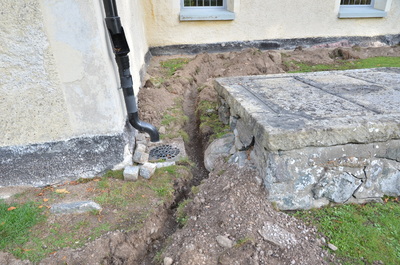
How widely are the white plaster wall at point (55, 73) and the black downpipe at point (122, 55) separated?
2.7 inches

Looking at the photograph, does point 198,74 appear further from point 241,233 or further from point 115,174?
point 241,233

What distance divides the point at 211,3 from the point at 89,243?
7.45 meters

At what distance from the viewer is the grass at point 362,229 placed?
180 centimetres

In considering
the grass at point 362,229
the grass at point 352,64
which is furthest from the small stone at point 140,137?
the grass at point 352,64

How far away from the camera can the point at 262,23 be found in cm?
761

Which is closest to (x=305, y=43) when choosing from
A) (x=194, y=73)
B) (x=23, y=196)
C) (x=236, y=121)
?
(x=194, y=73)

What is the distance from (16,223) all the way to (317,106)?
2790 millimetres

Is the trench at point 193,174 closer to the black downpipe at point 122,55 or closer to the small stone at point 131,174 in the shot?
the small stone at point 131,174

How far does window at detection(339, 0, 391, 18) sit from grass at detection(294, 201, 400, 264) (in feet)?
24.4

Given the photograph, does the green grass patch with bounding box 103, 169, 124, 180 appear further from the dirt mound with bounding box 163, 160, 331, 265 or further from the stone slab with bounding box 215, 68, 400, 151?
the stone slab with bounding box 215, 68, 400, 151

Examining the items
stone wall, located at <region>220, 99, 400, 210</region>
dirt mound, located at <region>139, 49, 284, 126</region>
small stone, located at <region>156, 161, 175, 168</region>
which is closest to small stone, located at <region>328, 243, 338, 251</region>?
stone wall, located at <region>220, 99, 400, 210</region>

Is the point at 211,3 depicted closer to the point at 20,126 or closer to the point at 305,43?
the point at 305,43

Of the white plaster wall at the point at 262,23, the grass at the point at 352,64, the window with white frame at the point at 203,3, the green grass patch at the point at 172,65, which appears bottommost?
the grass at the point at 352,64

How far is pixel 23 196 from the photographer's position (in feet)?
8.11
